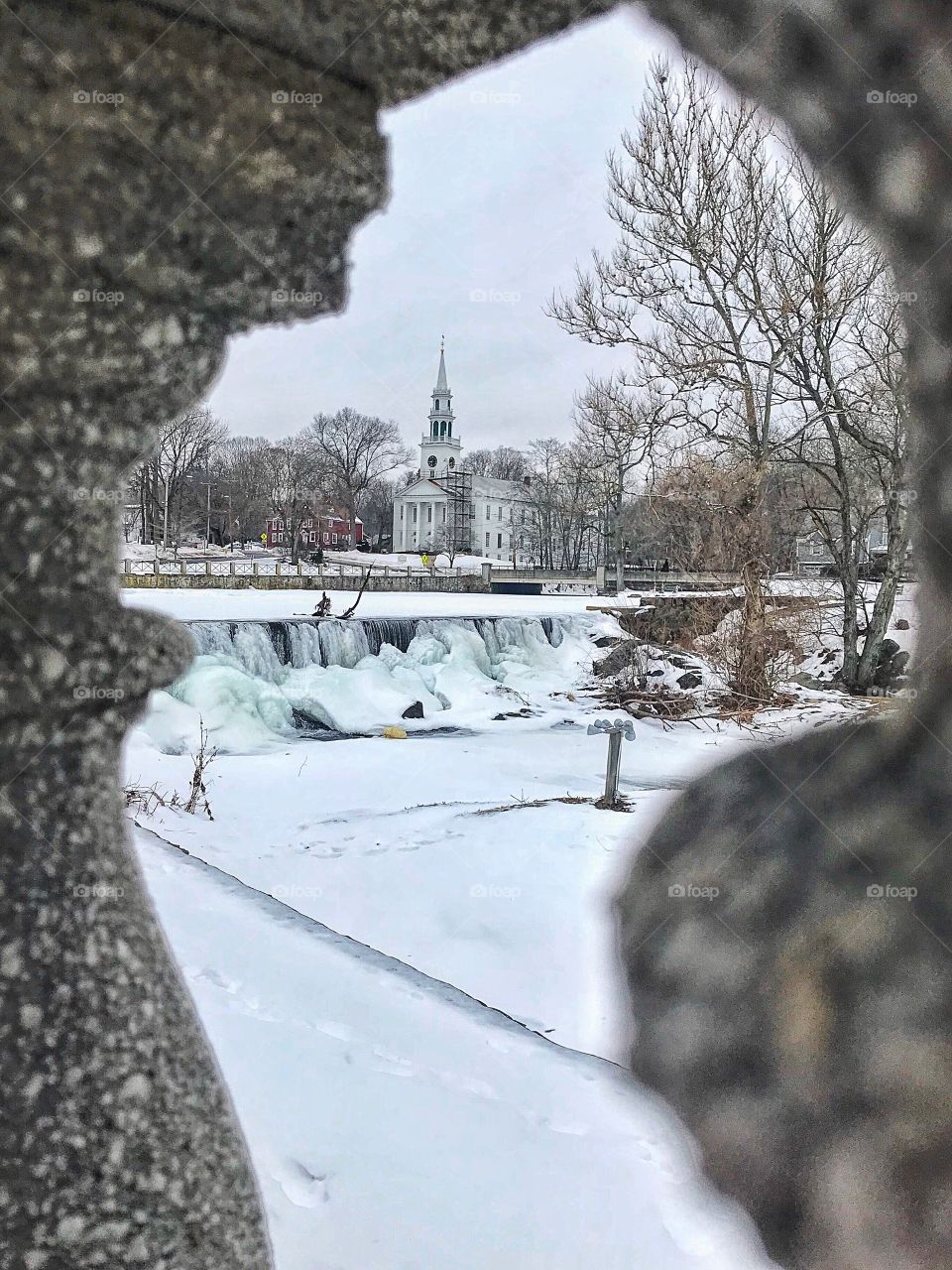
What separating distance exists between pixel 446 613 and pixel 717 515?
490 centimetres

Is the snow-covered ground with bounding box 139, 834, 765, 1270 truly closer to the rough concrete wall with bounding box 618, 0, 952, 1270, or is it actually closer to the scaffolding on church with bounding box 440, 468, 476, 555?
the rough concrete wall with bounding box 618, 0, 952, 1270

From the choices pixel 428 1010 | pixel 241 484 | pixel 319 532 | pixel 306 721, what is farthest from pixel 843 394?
pixel 319 532

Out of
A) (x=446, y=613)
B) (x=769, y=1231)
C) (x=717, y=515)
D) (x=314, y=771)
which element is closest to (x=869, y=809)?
(x=769, y=1231)

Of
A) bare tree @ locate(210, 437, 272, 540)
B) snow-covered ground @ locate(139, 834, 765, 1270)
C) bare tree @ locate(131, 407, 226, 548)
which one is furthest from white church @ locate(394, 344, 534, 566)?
snow-covered ground @ locate(139, 834, 765, 1270)

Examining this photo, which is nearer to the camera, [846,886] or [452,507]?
[846,886]

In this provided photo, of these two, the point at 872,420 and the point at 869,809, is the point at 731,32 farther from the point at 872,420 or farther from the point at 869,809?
the point at 872,420

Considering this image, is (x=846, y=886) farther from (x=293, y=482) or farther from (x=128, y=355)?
(x=293, y=482)

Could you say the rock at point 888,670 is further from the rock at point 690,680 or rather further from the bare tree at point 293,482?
the bare tree at point 293,482

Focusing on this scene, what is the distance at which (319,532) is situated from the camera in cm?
3456

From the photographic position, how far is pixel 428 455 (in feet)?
146

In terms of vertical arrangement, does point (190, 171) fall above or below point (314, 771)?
above

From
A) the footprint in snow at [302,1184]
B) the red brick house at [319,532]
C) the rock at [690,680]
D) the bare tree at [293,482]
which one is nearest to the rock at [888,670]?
the rock at [690,680]

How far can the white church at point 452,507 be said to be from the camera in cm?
4041

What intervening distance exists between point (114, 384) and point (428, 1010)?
1773mm
